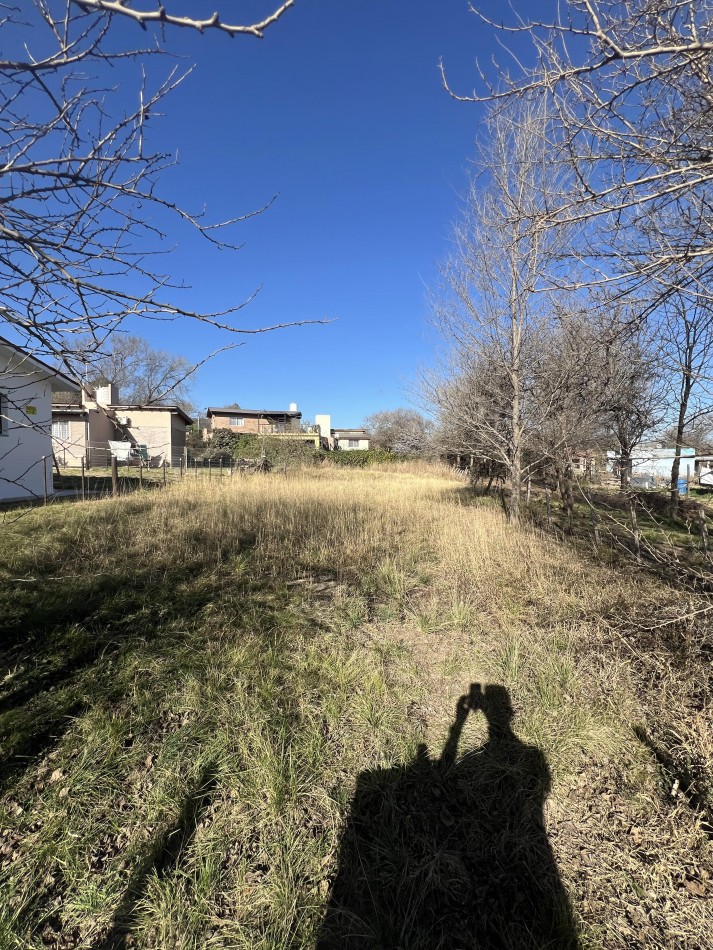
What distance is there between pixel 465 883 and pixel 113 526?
6.41 meters

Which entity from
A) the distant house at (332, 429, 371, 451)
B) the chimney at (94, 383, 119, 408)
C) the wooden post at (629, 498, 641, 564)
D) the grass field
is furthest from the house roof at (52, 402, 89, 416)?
the distant house at (332, 429, 371, 451)

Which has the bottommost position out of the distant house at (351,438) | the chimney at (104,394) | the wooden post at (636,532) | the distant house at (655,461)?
the wooden post at (636,532)

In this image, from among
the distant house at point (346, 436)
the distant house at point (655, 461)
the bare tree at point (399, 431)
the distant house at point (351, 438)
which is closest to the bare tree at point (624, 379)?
the distant house at point (655, 461)

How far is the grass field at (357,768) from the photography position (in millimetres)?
1552

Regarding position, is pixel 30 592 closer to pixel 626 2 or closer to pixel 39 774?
pixel 39 774

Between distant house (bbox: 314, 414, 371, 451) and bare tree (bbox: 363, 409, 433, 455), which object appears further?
distant house (bbox: 314, 414, 371, 451)

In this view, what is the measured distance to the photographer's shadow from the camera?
4.95 feet

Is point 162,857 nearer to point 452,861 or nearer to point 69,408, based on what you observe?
point 452,861

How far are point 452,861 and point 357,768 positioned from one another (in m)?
0.58

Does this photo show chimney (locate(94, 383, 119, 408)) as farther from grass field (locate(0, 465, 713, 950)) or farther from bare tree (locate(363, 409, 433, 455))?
bare tree (locate(363, 409, 433, 455))

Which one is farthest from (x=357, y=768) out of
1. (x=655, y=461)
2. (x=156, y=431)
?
(x=156, y=431)

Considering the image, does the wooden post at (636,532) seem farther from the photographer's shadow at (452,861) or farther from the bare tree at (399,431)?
the bare tree at (399,431)

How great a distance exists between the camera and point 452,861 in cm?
175

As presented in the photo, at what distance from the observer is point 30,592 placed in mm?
4125
